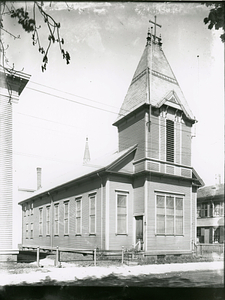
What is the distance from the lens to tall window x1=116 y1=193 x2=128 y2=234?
7906 mm

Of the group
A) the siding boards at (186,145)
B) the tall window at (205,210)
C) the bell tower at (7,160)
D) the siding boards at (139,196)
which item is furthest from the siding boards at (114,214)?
the bell tower at (7,160)

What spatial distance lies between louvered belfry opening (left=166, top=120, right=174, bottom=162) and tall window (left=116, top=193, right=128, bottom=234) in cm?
155

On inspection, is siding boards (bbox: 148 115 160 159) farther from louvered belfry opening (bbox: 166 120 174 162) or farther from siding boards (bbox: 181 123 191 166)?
siding boards (bbox: 181 123 191 166)

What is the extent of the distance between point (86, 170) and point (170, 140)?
2302 mm

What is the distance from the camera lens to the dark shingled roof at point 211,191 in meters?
6.96

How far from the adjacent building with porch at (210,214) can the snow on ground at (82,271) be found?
563mm

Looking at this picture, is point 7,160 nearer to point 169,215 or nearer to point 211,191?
point 169,215

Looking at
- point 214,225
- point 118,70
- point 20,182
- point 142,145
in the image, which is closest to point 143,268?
point 214,225

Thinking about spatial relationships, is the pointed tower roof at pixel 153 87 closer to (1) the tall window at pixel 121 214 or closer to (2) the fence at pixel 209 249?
(1) the tall window at pixel 121 214

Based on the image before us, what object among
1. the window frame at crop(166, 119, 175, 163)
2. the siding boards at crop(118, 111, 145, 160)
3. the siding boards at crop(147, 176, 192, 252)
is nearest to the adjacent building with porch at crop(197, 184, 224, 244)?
the siding boards at crop(147, 176, 192, 252)

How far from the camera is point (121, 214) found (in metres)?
8.12

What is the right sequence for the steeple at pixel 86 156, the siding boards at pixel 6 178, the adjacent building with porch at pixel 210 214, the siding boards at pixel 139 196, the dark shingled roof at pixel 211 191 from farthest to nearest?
the siding boards at pixel 139 196 < the steeple at pixel 86 156 < the siding boards at pixel 6 178 < the dark shingled roof at pixel 211 191 < the adjacent building with porch at pixel 210 214

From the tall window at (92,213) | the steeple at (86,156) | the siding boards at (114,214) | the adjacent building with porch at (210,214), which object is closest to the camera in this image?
the adjacent building with porch at (210,214)

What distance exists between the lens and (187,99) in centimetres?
774
